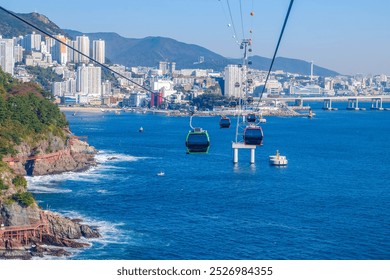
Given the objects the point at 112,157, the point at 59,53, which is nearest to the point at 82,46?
the point at 59,53

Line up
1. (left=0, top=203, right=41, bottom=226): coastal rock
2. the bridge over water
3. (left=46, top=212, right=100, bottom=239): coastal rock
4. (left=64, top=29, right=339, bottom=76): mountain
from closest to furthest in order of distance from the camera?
(left=0, top=203, right=41, bottom=226): coastal rock < (left=46, top=212, right=100, bottom=239): coastal rock < the bridge over water < (left=64, top=29, right=339, bottom=76): mountain

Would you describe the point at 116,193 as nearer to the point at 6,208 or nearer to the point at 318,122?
the point at 6,208

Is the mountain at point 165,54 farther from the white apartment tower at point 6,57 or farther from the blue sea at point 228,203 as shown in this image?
the blue sea at point 228,203

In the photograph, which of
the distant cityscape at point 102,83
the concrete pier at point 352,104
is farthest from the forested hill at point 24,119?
the concrete pier at point 352,104

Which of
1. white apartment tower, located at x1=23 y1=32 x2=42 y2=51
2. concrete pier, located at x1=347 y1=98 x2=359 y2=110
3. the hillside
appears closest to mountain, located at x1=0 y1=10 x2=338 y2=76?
white apartment tower, located at x1=23 y1=32 x2=42 y2=51

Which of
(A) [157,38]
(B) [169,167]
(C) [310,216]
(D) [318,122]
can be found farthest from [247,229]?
(A) [157,38]

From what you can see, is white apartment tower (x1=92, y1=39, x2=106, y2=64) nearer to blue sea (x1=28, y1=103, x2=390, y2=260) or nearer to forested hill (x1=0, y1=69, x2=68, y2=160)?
blue sea (x1=28, y1=103, x2=390, y2=260)
